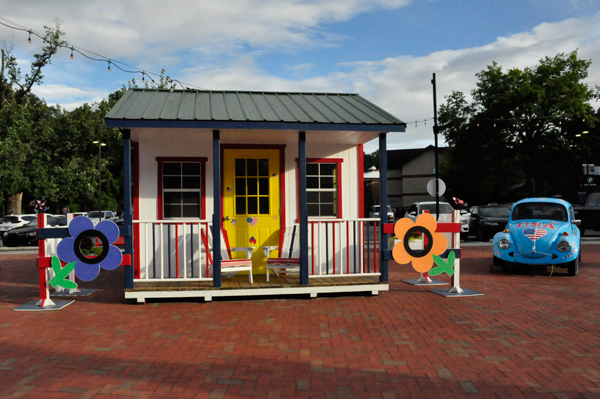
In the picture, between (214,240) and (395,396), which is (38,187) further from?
(395,396)

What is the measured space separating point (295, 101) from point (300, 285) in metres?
3.47

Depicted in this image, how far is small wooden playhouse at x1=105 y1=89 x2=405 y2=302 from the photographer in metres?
8.07

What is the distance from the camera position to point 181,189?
366 inches

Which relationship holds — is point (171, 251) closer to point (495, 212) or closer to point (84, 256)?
point (84, 256)

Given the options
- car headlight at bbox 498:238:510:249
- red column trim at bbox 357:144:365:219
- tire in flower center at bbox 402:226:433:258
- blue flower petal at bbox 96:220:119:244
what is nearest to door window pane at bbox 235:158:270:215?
red column trim at bbox 357:144:365:219

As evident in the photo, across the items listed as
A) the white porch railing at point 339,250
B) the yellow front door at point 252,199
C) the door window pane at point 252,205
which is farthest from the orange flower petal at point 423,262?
the door window pane at point 252,205

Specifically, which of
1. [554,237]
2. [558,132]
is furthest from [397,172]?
[554,237]

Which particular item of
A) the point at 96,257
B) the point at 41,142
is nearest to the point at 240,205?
the point at 96,257

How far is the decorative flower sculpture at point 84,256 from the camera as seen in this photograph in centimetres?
772

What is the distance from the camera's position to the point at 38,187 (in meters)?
31.2

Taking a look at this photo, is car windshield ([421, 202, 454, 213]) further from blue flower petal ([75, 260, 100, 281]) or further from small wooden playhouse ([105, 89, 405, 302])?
blue flower petal ([75, 260, 100, 281])

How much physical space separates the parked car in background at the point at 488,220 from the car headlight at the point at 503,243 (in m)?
9.17

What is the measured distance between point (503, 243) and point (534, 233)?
64cm

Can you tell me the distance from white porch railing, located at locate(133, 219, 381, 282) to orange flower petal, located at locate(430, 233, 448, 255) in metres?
0.98
